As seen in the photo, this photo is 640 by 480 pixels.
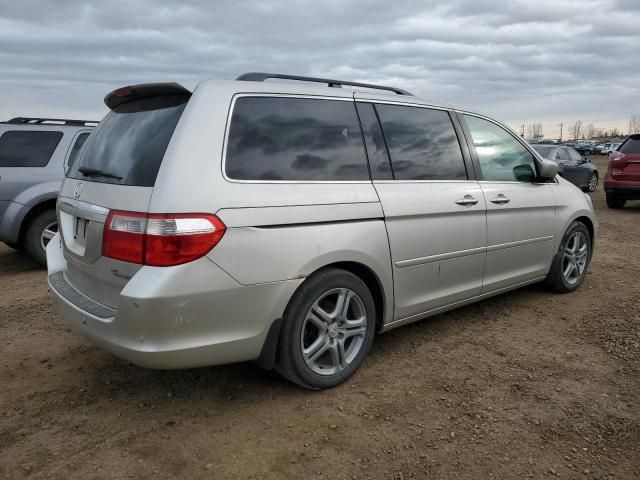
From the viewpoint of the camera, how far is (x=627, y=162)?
1095cm

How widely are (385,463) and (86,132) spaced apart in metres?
6.23

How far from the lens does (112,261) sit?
2.58m

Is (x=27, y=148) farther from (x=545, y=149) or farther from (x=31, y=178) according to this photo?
(x=545, y=149)

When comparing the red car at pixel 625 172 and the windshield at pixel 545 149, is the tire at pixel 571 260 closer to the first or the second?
the red car at pixel 625 172

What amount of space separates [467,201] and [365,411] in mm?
1709

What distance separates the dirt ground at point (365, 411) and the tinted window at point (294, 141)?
1.31m

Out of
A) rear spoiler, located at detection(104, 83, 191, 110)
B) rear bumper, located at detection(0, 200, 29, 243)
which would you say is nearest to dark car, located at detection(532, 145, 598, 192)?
rear bumper, located at detection(0, 200, 29, 243)

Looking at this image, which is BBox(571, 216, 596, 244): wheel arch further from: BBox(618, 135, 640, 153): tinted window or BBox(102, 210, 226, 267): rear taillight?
BBox(618, 135, 640, 153): tinted window

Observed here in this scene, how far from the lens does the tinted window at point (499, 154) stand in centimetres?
406

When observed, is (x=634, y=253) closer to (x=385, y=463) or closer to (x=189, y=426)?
(x=385, y=463)

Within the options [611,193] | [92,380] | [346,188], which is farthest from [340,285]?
[611,193]

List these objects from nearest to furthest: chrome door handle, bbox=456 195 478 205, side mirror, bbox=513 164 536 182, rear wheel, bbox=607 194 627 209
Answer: chrome door handle, bbox=456 195 478 205, side mirror, bbox=513 164 536 182, rear wheel, bbox=607 194 627 209

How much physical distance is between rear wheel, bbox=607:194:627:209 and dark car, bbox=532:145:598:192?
2876 millimetres

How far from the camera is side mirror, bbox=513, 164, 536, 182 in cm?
435
